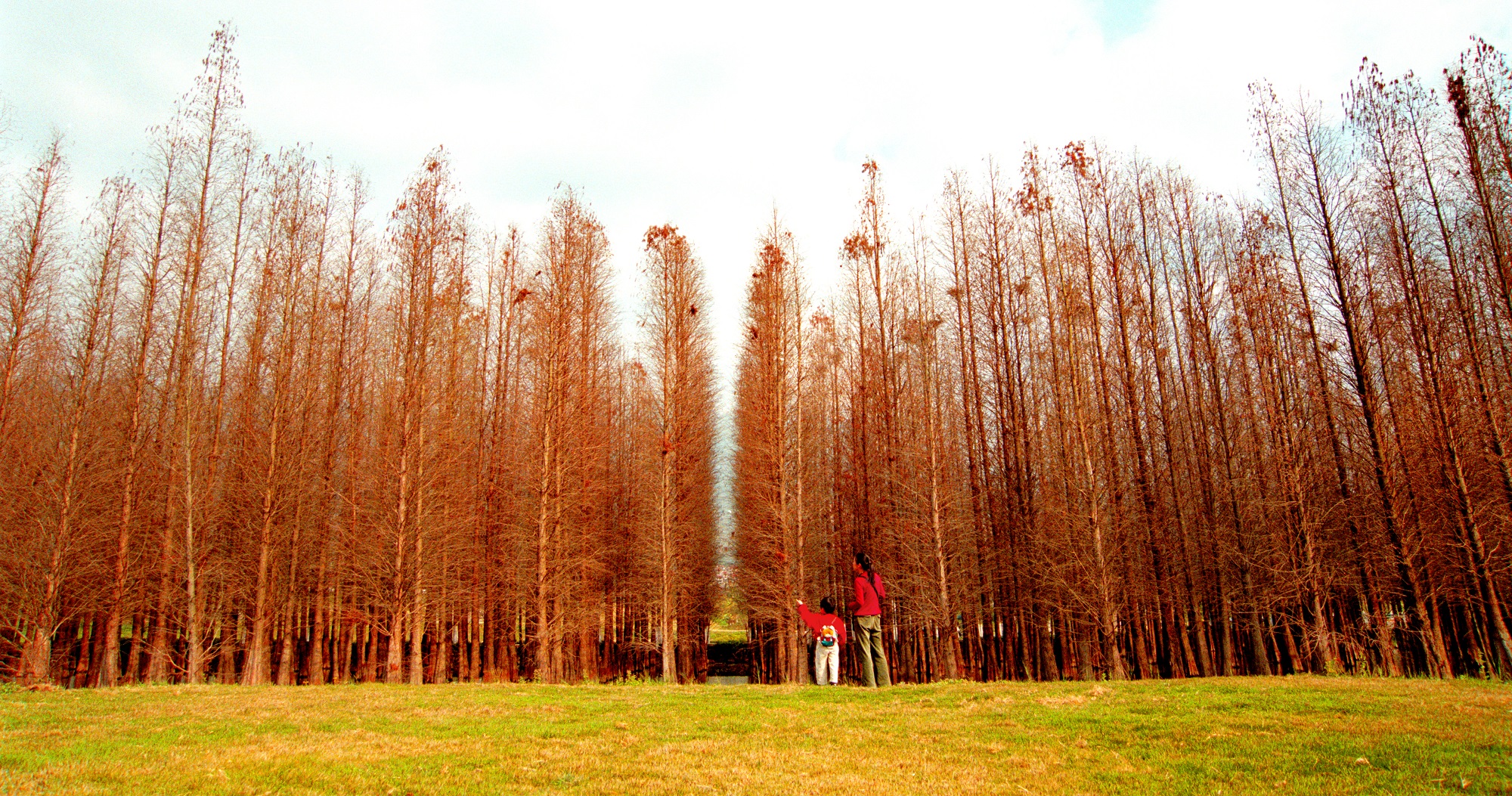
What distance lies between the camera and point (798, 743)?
21.5 feet

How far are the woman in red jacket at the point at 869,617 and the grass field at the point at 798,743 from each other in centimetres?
172

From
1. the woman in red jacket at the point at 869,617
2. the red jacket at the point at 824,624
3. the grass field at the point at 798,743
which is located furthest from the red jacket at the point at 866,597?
the grass field at the point at 798,743

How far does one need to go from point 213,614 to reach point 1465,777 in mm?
19777

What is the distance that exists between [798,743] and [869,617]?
17.0 ft

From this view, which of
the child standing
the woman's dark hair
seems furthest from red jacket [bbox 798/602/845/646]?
the woman's dark hair

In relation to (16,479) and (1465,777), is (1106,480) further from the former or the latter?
(16,479)

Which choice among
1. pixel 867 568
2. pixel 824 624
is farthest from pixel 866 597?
pixel 824 624

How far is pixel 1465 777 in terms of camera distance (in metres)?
4.61

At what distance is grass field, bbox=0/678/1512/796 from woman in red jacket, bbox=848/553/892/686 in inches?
67.6

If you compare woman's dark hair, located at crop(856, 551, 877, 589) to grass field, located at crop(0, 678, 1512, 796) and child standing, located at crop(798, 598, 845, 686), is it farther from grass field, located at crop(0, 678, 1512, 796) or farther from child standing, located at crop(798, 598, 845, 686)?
grass field, located at crop(0, 678, 1512, 796)

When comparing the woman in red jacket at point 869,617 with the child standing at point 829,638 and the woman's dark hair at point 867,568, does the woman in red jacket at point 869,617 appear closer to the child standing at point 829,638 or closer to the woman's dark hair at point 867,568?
the woman's dark hair at point 867,568

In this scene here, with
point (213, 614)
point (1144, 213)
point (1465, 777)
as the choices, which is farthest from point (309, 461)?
point (1144, 213)

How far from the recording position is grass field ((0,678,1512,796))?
490cm

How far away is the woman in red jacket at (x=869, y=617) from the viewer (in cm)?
1129
